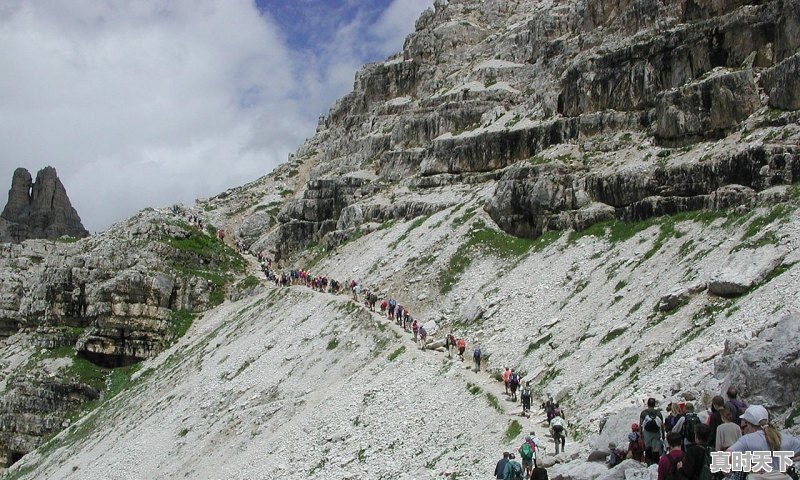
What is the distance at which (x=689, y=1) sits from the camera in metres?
66.8

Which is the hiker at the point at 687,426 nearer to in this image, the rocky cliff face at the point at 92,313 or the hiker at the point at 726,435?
the hiker at the point at 726,435

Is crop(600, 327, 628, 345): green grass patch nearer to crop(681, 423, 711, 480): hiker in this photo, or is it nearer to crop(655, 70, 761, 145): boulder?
crop(681, 423, 711, 480): hiker

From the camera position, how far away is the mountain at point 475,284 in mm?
32344

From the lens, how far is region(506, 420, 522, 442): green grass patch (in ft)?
99.4

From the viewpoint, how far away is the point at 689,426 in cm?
1691

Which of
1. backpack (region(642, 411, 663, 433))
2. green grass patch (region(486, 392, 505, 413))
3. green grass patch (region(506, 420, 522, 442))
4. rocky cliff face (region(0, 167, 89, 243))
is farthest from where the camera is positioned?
rocky cliff face (region(0, 167, 89, 243))

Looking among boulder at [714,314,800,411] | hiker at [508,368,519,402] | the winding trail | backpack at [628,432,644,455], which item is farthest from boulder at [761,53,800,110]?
backpack at [628,432,644,455]

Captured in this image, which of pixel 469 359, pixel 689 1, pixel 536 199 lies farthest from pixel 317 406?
pixel 689 1

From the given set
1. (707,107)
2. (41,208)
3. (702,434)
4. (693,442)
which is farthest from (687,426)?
(41,208)

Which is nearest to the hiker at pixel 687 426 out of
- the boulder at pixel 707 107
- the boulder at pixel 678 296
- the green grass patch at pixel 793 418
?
the green grass patch at pixel 793 418

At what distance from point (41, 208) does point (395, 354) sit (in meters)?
132

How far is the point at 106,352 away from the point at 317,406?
43.4 metres

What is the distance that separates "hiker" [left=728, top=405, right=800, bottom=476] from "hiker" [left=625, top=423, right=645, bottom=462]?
236 inches

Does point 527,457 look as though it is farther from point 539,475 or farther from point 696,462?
point 696,462
